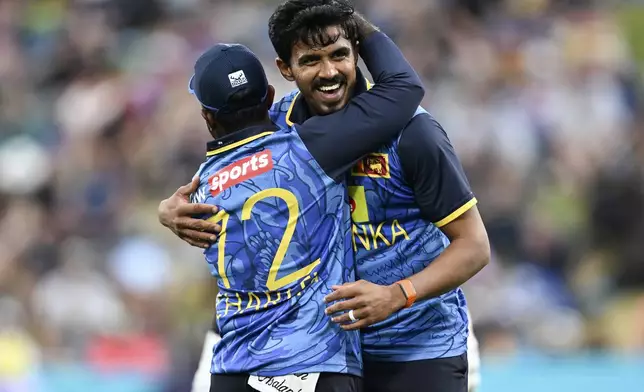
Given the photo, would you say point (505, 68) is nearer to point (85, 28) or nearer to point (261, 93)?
point (85, 28)

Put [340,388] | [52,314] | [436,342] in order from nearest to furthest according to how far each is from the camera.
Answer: [340,388] < [436,342] < [52,314]

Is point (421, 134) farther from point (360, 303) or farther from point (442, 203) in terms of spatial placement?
point (360, 303)

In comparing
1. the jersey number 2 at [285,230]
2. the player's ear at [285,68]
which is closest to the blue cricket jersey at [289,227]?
the jersey number 2 at [285,230]

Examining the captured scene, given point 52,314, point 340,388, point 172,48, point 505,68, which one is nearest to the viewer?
point 340,388

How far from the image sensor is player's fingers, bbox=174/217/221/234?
376 cm

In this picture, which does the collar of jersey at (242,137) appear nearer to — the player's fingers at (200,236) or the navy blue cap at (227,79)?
the navy blue cap at (227,79)

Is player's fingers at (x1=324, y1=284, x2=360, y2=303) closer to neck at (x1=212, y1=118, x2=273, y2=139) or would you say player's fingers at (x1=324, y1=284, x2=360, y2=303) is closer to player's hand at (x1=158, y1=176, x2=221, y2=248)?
player's hand at (x1=158, y1=176, x2=221, y2=248)

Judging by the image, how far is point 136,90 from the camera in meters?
10.6

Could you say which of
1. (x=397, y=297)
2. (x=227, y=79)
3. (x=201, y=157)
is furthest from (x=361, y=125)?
(x=201, y=157)

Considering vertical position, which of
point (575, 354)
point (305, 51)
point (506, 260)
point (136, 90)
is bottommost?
point (575, 354)

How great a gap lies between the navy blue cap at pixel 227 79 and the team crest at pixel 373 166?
14.5 inches

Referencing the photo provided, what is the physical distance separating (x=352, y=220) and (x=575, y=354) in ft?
16.0

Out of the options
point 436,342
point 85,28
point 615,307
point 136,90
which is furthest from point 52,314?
point 436,342

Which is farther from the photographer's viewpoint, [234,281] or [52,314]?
[52,314]
